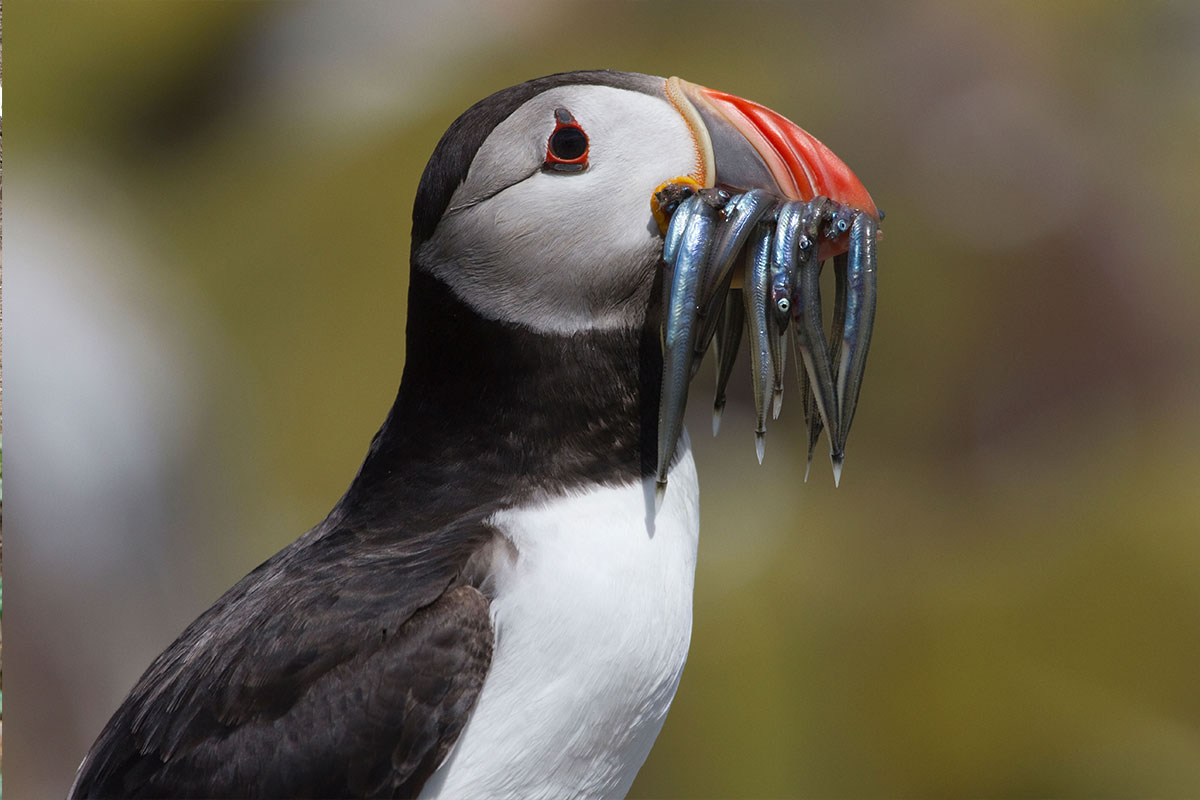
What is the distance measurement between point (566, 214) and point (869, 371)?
74.7 inches

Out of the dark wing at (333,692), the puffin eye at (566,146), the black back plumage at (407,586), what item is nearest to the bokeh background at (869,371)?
the black back plumage at (407,586)

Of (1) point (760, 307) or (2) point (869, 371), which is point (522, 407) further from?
(2) point (869, 371)

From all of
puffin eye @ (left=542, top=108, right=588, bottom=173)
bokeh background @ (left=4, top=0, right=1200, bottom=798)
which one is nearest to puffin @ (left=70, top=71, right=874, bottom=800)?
puffin eye @ (left=542, top=108, right=588, bottom=173)

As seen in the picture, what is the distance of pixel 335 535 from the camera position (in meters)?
1.54

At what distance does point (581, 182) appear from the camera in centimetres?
139

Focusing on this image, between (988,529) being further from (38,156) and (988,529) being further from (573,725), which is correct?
(38,156)

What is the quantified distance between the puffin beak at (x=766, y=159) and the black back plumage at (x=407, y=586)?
12 cm

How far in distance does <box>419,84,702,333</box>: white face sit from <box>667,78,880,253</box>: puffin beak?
0.07ft

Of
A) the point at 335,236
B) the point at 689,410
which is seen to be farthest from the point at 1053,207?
the point at 335,236

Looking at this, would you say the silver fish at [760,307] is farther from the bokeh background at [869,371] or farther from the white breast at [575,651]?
the bokeh background at [869,371]

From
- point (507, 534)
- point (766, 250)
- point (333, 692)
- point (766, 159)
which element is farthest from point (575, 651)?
point (766, 159)

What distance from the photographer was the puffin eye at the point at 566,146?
1.38 metres

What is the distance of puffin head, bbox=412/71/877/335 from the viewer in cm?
139

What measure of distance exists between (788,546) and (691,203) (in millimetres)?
1819
